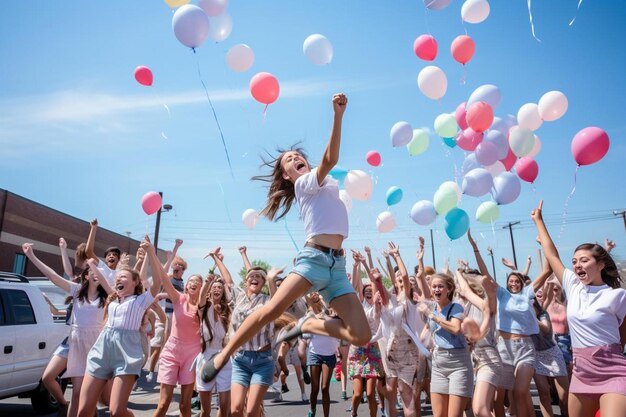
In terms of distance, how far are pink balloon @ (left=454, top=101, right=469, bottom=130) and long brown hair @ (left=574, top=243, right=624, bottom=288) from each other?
16.8 feet

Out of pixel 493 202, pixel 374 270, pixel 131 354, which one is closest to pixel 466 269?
pixel 374 270

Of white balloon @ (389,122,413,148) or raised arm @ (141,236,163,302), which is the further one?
white balloon @ (389,122,413,148)

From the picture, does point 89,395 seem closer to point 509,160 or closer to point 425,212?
point 425,212

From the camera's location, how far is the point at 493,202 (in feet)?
27.4

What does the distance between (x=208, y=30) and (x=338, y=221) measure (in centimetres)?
472

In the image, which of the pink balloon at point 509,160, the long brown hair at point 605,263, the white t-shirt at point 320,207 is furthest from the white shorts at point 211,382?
the pink balloon at point 509,160

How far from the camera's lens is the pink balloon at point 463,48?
875cm

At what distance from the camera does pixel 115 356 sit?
4.85 m

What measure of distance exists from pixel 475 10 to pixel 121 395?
26.5ft

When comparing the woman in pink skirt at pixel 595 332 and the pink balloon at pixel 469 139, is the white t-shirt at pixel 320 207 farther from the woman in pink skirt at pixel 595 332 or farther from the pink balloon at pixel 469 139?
the pink balloon at pixel 469 139

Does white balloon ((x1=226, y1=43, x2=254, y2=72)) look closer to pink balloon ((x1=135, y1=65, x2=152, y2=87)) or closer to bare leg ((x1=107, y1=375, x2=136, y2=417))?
pink balloon ((x1=135, y1=65, x2=152, y2=87))

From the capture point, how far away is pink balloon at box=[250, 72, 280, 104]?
23.2ft

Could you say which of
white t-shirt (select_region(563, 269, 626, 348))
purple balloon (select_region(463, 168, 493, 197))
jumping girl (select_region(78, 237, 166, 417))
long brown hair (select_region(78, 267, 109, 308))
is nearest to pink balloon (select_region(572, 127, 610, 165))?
purple balloon (select_region(463, 168, 493, 197))

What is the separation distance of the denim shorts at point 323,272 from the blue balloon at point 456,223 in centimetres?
479
